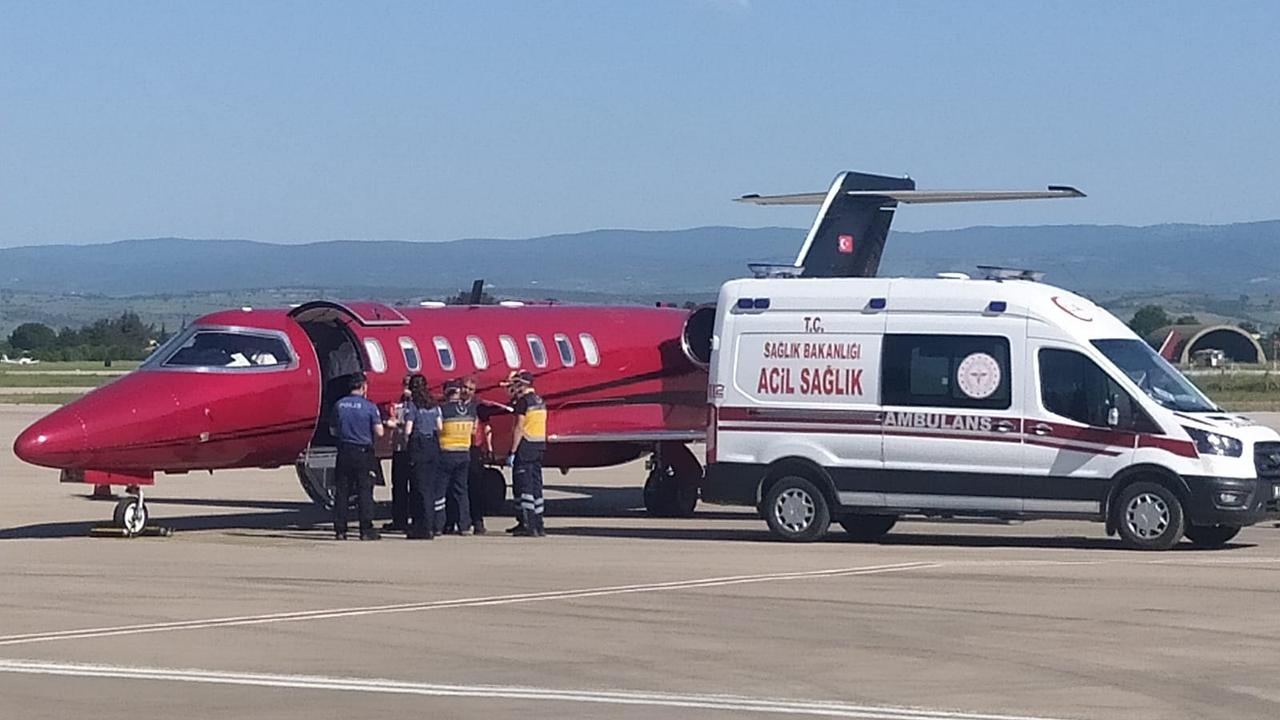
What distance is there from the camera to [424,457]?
2228 centimetres

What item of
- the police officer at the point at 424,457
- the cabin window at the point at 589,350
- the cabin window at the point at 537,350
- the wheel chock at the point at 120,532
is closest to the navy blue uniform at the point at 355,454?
the police officer at the point at 424,457

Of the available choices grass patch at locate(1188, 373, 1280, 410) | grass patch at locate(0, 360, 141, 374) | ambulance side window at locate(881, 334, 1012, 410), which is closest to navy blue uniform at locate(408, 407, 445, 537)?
ambulance side window at locate(881, 334, 1012, 410)

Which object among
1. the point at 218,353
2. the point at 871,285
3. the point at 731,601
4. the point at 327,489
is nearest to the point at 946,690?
the point at 731,601

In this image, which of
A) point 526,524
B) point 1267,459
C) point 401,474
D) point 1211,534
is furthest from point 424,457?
point 1267,459

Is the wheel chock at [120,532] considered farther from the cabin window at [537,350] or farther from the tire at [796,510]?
the tire at [796,510]

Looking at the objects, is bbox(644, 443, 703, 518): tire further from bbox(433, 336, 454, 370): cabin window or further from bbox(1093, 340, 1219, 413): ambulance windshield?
bbox(1093, 340, 1219, 413): ambulance windshield

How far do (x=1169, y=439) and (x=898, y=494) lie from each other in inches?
101

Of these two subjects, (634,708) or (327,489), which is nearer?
(634,708)

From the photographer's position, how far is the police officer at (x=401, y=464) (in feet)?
75.0

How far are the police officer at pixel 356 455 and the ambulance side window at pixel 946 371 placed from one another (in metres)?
5.15

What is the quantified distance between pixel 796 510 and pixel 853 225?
10465mm

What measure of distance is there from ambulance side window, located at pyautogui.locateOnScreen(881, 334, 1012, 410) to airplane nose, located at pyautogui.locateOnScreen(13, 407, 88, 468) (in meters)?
7.69

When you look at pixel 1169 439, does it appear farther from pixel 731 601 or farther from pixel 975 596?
pixel 731 601

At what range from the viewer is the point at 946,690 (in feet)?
38.5
